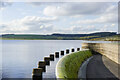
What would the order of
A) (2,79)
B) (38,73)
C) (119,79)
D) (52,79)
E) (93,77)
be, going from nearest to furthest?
(38,73) < (119,79) < (93,77) < (52,79) < (2,79)

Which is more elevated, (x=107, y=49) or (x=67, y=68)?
(x=107, y=49)

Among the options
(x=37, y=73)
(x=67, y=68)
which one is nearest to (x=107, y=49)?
(x=67, y=68)

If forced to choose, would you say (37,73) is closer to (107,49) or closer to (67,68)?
(67,68)

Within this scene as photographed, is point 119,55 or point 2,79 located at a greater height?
point 119,55

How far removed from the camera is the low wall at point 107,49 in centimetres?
2142

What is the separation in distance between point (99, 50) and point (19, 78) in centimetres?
1596

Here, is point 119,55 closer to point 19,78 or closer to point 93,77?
point 93,77

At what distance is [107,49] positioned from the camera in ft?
88.3

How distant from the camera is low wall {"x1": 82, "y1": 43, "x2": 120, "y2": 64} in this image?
70.3 ft

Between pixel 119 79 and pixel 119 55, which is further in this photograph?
pixel 119 55

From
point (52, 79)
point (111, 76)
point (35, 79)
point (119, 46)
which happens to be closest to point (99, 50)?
point (119, 46)

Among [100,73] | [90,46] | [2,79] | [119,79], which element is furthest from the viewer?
[90,46]

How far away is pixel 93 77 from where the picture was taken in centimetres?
1462

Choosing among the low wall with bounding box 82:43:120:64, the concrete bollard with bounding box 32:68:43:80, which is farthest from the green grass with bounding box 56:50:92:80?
the low wall with bounding box 82:43:120:64
